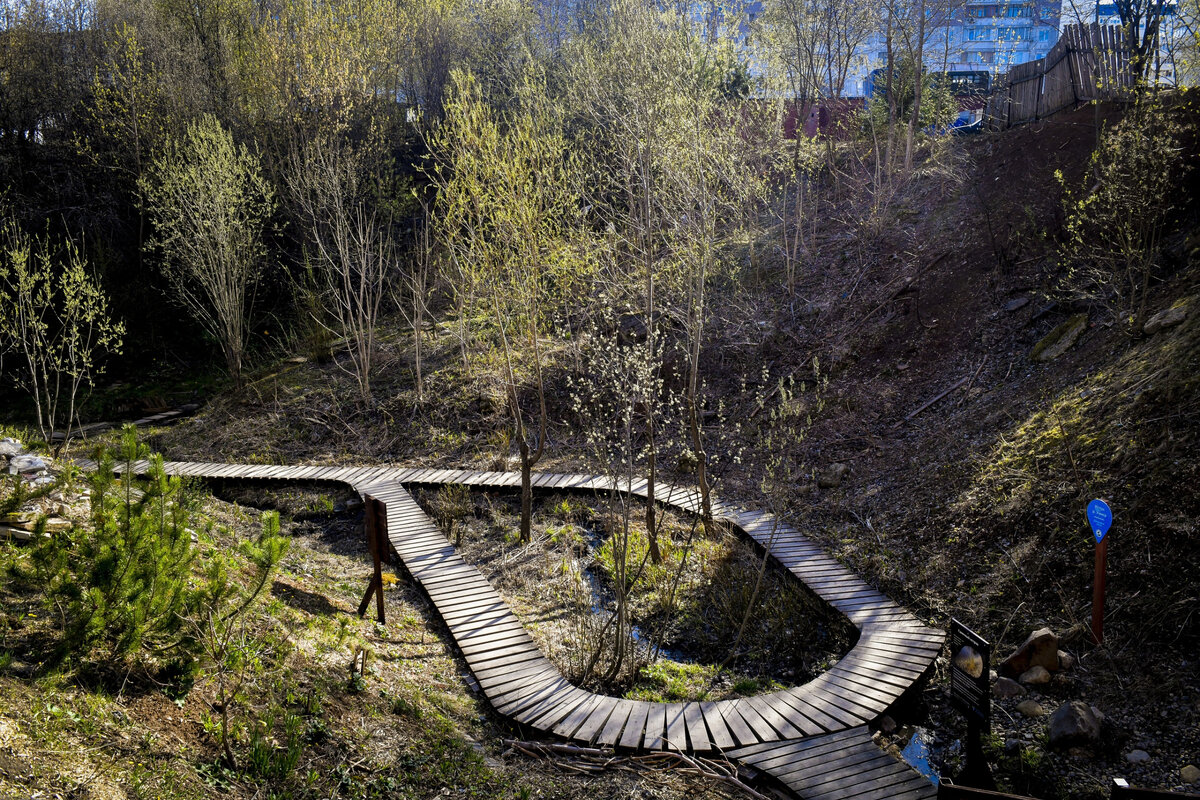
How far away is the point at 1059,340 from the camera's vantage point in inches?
380

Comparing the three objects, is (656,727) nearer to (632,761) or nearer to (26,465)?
(632,761)

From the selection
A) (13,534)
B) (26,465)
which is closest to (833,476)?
(13,534)

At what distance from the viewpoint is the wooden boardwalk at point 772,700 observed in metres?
4.55

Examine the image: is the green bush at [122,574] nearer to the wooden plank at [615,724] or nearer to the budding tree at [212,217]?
the wooden plank at [615,724]

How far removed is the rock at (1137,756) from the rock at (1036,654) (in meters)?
0.86

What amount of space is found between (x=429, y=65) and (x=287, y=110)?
5781 mm

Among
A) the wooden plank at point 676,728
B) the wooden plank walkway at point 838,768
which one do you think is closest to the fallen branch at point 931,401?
the wooden plank walkway at point 838,768

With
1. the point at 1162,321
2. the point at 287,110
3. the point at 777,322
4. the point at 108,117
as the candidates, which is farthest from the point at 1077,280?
the point at 108,117

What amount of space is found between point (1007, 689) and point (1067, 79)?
13.2 m

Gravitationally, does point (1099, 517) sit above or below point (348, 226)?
below

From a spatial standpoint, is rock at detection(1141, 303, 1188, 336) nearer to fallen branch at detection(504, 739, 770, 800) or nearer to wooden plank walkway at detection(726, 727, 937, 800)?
wooden plank walkway at detection(726, 727, 937, 800)

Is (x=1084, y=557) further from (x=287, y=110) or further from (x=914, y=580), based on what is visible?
(x=287, y=110)

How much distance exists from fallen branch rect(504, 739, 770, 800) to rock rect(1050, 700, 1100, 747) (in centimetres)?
193

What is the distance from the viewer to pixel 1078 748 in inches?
181
